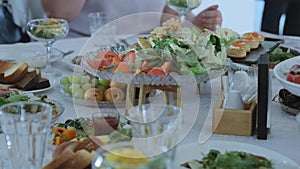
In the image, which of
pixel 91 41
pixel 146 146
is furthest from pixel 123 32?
pixel 146 146

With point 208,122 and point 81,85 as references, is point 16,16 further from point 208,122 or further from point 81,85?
point 208,122

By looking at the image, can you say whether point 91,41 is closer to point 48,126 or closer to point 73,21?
point 73,21

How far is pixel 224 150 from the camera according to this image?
1.06 meters

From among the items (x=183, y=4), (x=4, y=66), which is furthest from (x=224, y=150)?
(x=183, y=4)

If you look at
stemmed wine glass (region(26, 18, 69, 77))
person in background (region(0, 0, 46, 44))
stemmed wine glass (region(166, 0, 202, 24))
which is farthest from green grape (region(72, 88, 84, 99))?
person in background (region(0, 0, 46, 44))

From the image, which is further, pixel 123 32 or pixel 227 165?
pixel 123 32

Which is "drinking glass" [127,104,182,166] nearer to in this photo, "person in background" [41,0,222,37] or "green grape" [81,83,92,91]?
"green grape" [81,83,92,91]

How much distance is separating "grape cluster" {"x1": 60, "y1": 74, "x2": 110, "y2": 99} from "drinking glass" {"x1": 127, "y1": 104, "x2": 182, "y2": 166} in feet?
1.90

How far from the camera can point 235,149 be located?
106 cm

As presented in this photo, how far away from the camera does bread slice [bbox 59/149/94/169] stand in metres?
0.93

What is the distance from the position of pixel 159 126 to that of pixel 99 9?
5.60 feet

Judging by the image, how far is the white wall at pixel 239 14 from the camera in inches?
155

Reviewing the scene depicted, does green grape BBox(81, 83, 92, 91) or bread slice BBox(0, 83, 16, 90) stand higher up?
green grape BBox(81, 83, 92, 91)

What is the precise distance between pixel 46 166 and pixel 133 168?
11.8 inches
